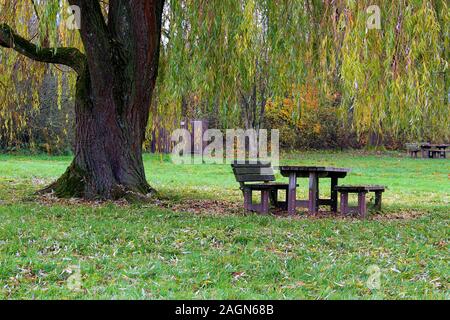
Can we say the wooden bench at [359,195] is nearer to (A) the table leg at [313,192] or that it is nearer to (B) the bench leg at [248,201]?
(A) the table leg at [313,192]

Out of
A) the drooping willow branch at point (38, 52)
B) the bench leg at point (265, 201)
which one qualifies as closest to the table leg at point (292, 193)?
the bench leg at point (265, 201)

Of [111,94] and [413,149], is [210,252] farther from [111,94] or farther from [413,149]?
[413,149]

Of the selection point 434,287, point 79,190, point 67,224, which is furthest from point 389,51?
point 79,190

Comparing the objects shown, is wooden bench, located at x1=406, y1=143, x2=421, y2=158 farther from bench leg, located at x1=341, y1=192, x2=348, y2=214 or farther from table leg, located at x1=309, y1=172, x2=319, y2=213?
table leg, located at x1=309, y1=172, x2=319, y2=213

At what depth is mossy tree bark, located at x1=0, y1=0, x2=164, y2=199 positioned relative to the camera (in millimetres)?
8664

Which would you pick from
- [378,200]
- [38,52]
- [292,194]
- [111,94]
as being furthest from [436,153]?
[38,52]

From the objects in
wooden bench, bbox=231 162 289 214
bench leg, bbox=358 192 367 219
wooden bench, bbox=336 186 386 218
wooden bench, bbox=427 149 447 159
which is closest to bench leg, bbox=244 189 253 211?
wooden bench, bbox=231 162 289 214

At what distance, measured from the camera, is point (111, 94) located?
8.73 meters

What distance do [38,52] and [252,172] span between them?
12.7ft

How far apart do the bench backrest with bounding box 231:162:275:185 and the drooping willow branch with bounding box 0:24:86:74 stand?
2996mm

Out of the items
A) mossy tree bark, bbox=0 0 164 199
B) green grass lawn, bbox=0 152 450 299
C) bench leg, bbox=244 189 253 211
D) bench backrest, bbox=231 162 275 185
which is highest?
mossy tree bark, bbox=0 0 164 199

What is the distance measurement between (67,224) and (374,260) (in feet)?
11.5

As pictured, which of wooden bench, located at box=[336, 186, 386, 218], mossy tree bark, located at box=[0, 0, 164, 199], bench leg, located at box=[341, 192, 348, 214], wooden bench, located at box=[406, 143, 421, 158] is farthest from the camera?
wooden bench, located at box=[406, 143, 421, 158]

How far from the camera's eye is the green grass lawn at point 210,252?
4043 mm
